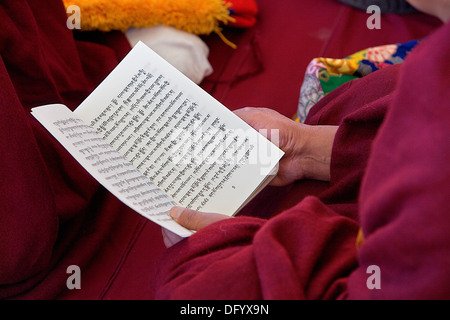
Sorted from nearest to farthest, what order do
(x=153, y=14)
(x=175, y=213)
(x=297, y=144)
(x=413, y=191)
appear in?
(x=413, y=191), (x=175, y=213), (x=297, y=144), (x=153, y=14)

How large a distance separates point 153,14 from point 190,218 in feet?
1.81

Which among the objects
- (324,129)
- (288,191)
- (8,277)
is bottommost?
(8,277)

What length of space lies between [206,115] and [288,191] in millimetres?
212

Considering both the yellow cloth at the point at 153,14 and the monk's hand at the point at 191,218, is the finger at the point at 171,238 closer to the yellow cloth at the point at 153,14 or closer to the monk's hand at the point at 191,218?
the monk's hand at the point at 191,218

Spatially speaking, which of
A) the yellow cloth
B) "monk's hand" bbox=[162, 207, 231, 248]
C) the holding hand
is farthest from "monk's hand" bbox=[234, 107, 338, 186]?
the yellow cloth

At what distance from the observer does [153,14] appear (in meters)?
0.94

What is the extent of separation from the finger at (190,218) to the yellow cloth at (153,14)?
1.70ft

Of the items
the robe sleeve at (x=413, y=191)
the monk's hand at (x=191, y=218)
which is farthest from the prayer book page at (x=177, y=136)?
the robe sleeve at (x=413, y=191)

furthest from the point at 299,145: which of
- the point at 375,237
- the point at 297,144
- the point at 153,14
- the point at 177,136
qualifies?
the point at 153,14

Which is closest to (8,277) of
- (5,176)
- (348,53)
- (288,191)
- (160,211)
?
(5,176)

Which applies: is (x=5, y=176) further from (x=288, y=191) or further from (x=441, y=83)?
(x=441, y=83)

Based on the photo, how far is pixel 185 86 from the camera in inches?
25.2

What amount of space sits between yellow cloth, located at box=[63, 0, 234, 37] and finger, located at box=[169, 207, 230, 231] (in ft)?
1.70

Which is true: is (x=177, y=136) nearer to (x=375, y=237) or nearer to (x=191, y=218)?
(x=191, y=218)
